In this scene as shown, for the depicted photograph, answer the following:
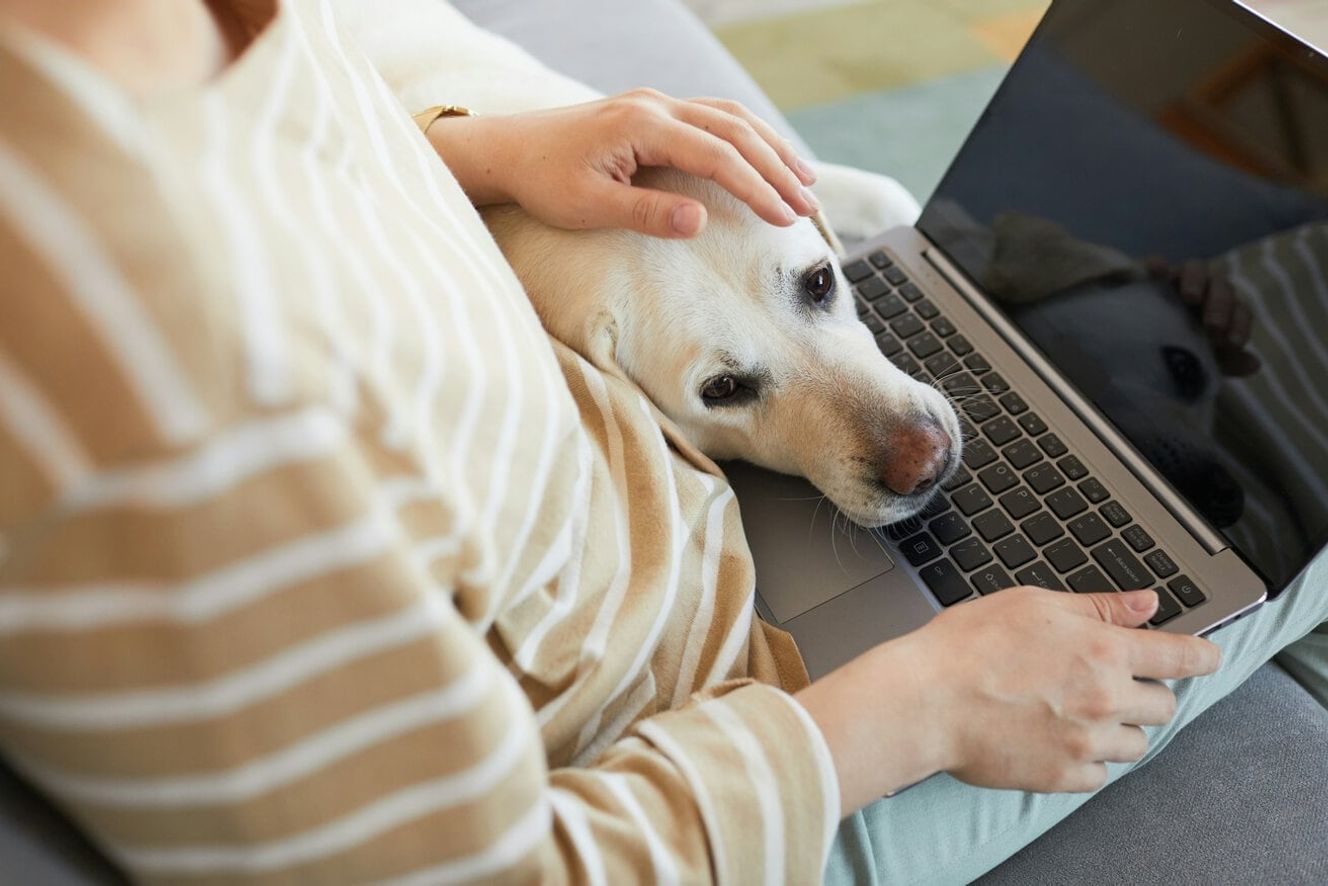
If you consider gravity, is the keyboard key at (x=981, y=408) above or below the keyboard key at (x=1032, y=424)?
below

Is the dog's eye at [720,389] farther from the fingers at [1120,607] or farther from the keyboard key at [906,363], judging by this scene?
the fingers at [1120,607]

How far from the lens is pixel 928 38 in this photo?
2.22 m

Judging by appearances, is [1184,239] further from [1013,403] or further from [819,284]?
[819,284]

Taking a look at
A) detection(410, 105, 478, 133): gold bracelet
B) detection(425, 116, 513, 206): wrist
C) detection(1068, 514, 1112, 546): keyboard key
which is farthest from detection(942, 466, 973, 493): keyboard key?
detection(410, 105, 478, 133): gold bracelet

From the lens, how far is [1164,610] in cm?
76

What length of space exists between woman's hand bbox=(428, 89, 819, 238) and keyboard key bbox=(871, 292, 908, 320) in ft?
0.71

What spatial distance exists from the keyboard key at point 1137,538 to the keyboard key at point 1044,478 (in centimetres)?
7

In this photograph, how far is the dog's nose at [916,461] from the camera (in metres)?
0.88

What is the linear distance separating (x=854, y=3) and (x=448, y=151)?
6.04 ft

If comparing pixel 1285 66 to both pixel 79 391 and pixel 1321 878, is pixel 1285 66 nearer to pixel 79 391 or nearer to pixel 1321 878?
pixel 1321 878

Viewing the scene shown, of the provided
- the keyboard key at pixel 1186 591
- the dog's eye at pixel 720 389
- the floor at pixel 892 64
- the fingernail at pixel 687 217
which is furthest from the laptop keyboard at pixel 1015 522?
the floor at pixel 892 64

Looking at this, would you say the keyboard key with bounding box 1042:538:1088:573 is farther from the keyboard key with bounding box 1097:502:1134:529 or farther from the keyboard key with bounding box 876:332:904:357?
the keyboard key with bounding box 876:332:904:357

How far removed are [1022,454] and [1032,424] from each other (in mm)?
38

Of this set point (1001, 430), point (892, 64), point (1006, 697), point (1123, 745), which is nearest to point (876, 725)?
point (1006, 697)
